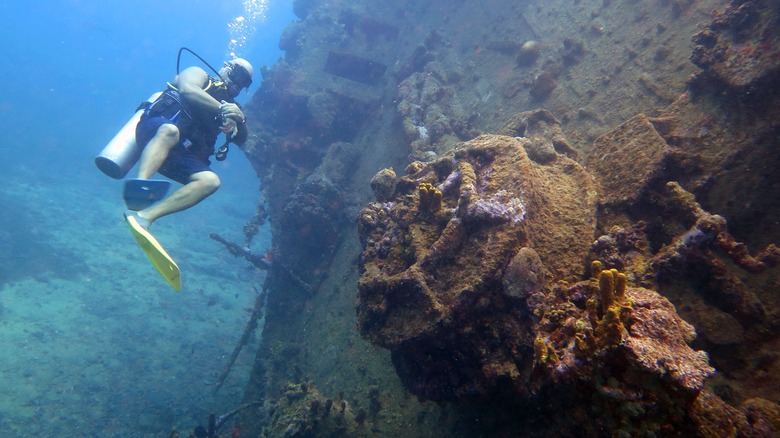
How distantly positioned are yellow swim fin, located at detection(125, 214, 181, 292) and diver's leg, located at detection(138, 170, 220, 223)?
332mm

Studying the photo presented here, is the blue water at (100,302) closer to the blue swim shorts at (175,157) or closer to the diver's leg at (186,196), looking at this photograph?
the blue swim shorts at (175,157)

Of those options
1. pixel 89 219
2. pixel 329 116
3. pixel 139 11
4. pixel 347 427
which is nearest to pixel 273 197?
pixel 329 116

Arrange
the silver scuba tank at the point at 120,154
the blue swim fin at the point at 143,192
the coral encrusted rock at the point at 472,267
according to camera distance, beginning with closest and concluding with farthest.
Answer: the coral encrusted rock at the point at 472,267
the blue swim fin at the point at 143,192
the silver scuba tank at the point at 120,154

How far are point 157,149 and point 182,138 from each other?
58 centimetres

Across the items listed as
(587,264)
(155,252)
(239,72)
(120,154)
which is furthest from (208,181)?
(587,264)

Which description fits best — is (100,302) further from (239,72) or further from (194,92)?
(194,92)

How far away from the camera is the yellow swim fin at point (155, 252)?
12.0 ft

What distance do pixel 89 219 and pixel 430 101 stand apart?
79.5 ft

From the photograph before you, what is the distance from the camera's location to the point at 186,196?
14.9 ft

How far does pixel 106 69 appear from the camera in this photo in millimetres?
116938

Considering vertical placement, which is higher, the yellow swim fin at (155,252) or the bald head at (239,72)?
the bald head at (239,72)

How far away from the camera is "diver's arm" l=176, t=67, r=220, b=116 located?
4879 millimetres

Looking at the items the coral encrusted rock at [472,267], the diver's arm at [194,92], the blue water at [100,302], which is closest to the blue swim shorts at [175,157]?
the diver's arm at [194,92]

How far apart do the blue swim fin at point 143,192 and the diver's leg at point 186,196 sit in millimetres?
120
